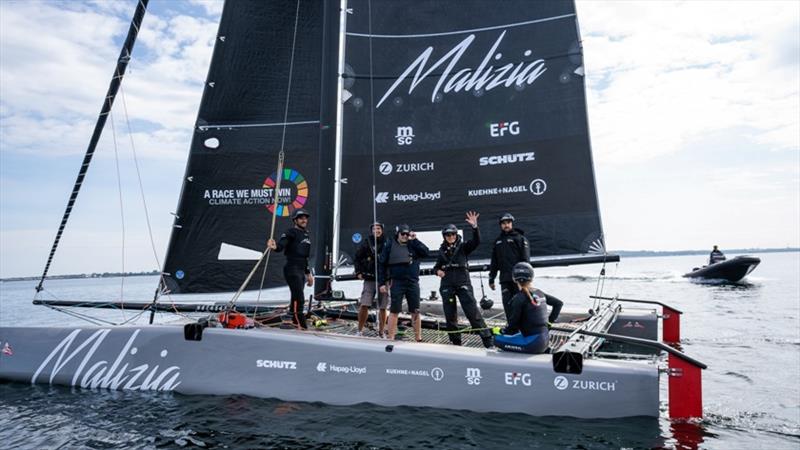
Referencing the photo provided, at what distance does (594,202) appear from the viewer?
306 inches

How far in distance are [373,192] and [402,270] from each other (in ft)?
5.35

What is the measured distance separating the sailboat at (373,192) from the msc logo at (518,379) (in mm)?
15

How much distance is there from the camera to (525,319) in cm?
585

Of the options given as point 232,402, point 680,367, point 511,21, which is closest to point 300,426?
point 232,402

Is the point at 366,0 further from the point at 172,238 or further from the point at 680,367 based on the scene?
the point at 680,367

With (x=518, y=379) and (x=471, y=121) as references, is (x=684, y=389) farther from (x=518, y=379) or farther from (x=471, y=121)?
(x=471, y=121)

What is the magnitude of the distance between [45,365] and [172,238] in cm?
268

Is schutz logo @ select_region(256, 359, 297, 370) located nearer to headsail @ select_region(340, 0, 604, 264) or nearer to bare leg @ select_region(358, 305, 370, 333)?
bare leg @ select_region(358, 305, 370, 333)

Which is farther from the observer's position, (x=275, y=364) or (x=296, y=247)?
(x=296, y=247)

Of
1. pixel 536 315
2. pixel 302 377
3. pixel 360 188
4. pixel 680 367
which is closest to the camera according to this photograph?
pixel 680 367

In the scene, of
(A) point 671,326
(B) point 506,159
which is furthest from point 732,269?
(B) point 506,159

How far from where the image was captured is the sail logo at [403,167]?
8.45 meters

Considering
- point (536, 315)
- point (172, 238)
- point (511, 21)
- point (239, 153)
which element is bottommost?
point (536, 315)

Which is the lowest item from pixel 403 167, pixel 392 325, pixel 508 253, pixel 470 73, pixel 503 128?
pixel 392 325
